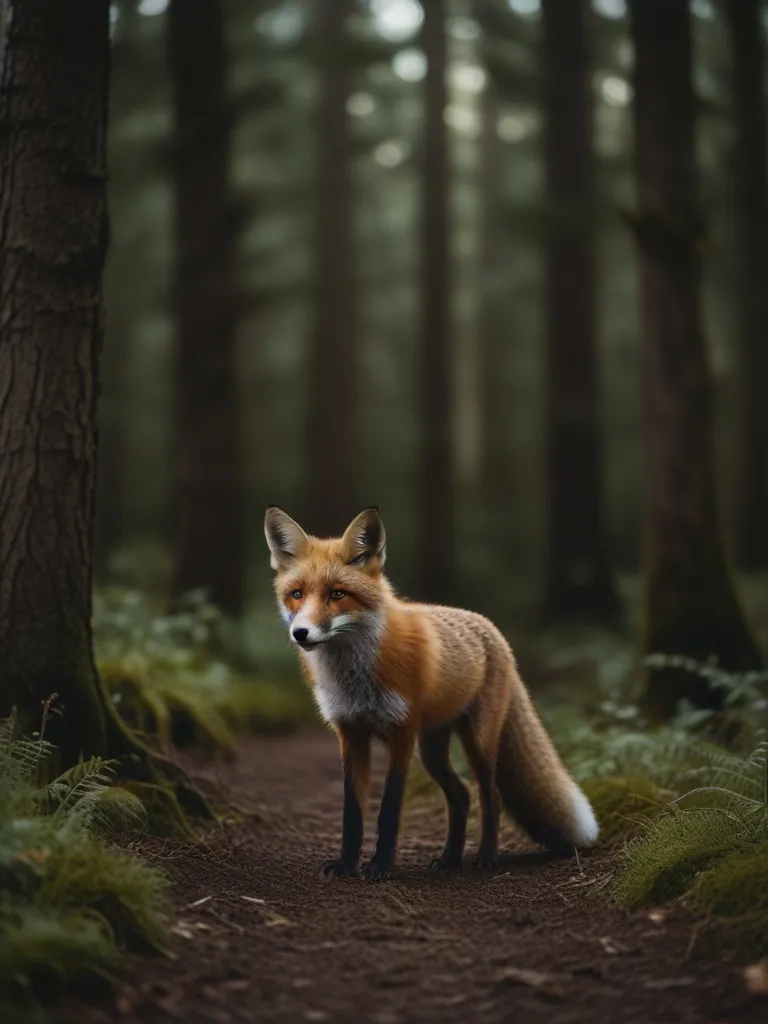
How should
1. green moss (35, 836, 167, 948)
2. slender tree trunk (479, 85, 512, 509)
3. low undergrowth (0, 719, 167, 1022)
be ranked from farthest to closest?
slender tree trunk (479, 85, 512, 509), green moss (35, 836, 167, 948), low undergrowth (0, 719, 167, 1022)

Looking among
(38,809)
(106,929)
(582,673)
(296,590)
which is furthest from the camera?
(582,673)

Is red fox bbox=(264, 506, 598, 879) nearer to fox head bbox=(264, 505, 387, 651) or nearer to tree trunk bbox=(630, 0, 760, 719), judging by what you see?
fox head bbox=(264, 505, 387, 651)

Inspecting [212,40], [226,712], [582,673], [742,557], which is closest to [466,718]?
[226,712]

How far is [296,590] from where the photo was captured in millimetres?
5223

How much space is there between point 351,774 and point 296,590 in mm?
1040

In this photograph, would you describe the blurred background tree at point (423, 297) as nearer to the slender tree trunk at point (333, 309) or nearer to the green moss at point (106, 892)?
the slender tree trunk at point (333, 309)

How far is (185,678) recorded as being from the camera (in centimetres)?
970

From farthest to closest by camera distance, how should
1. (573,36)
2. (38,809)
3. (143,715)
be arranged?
(573,36), (143,715), (38,809)

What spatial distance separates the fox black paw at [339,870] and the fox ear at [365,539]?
1515 mm

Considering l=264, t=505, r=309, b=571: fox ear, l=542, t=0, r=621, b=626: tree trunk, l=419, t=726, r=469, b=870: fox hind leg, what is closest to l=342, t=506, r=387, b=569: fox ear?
l=264, t=505, r=309, b=571: fox ear

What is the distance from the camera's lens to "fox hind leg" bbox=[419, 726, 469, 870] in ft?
19.5

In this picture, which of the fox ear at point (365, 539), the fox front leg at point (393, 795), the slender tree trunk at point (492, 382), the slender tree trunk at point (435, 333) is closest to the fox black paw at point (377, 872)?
the fox front leg at point (393, 795)

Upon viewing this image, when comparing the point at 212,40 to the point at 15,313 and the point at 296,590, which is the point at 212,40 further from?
the point at 296,590

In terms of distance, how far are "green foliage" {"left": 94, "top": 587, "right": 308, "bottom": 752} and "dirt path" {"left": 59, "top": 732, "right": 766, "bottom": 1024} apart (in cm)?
225
